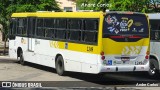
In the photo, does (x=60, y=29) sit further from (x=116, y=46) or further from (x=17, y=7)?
(x=17, y=7)

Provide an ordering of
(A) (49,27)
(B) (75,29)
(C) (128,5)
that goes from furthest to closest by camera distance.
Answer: (C) (128,5), (A) (49,27), (B) (75,29)

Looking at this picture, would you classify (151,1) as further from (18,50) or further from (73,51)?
(73,51)

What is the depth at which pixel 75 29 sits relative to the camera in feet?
53.8

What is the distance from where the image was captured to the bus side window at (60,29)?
17.4 m

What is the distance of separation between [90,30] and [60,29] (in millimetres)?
2693

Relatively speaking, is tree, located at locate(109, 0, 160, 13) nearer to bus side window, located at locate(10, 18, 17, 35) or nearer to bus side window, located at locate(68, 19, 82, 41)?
bus side window, located at locate(10, 18, 17, 35)

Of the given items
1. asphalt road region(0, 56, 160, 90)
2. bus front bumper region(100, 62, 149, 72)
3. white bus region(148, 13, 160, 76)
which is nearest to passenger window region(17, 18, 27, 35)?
asphalt road region(0, 56, 160, 90)

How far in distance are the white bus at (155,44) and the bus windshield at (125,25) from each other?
7.28ft

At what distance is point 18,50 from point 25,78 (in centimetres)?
632

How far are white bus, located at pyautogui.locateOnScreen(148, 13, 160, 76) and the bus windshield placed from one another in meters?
2.22

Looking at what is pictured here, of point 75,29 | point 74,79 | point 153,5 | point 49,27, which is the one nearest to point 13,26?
point 49,27

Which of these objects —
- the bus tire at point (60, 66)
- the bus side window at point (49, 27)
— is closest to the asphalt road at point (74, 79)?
the bus tire at point (60, 66)

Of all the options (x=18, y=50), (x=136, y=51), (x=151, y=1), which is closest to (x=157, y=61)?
(x=136, y=51)

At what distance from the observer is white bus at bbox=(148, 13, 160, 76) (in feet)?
58.2
